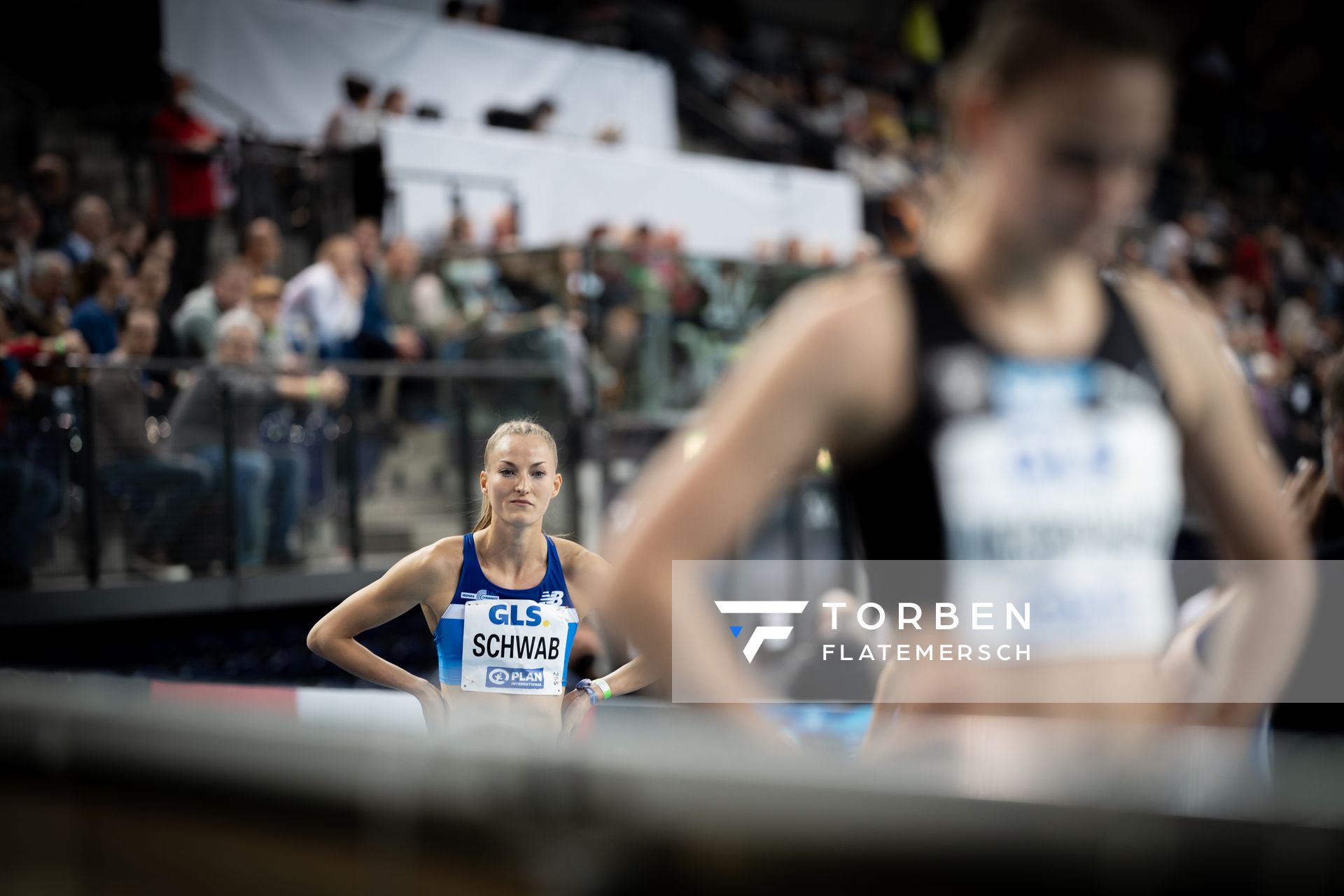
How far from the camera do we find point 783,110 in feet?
51.4

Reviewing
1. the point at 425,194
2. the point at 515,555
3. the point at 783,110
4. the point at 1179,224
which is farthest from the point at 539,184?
the point at 515,555

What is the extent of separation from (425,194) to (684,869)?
29.8 ft

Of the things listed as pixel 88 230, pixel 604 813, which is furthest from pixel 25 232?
pixel 604 813

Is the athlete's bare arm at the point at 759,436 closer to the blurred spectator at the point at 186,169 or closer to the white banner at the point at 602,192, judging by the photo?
the blurred spectator at the point at 186,169

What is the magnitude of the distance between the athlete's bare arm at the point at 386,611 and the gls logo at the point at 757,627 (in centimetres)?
22

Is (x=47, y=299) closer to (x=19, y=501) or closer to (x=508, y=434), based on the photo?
(x=19, y=501)

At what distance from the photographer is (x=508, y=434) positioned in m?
1.24

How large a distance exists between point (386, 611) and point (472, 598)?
2.8 inches

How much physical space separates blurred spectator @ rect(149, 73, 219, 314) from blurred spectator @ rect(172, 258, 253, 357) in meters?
0.86

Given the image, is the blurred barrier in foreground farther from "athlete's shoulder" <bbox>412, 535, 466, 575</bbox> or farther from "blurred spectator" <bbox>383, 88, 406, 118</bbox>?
"blurred spectator" <bbox>383, 88, 406, 118</bbox>

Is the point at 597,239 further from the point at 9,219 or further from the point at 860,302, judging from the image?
the point at 860,302

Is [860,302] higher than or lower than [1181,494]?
higher

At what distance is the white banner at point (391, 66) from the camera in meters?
10.4

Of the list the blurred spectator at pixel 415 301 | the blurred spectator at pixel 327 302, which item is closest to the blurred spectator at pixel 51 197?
the blurred spectator at pixel 327 302
